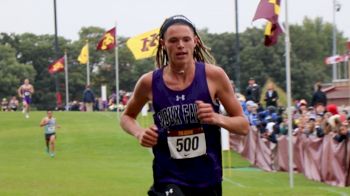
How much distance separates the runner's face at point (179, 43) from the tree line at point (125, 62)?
83.0m

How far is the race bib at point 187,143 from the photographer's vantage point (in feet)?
19.7

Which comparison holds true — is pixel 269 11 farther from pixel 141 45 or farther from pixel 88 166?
pixel 141 45

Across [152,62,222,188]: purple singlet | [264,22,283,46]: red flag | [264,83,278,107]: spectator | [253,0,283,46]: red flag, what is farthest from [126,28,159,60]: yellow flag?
[152,62,222,188]: purple singlet

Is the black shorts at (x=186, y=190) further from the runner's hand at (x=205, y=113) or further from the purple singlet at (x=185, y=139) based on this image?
the runner's hand at (x=205, y=113)

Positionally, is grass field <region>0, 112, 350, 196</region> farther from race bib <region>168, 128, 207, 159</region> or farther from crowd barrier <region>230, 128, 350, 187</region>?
race bib <region>168, 128, 207, 159</region>

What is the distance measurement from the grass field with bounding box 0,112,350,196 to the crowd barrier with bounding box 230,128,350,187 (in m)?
0.34

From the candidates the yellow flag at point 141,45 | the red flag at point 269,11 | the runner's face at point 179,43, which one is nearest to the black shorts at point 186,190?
the runner's face at point 179,43

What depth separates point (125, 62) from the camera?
11050cm

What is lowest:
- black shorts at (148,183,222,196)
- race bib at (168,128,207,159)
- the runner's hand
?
black shorts at (148,183,222,196)

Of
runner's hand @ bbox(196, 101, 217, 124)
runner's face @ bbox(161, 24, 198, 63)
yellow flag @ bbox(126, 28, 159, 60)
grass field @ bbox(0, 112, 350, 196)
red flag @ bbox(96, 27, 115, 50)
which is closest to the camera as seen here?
runner's hand @ bbox(196, 101, 217, 124)

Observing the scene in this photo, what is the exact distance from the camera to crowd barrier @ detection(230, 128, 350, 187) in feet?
60.7

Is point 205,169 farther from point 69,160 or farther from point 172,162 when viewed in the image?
point 69,160

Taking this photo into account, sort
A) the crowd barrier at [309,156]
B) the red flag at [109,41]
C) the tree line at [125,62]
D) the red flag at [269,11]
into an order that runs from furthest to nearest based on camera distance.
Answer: the tree line at [125,62]
the red flag at [109,41]
the crowd barrier at [309,156]
the red flag at [269,11]

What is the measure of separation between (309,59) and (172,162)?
11784 centimetres
